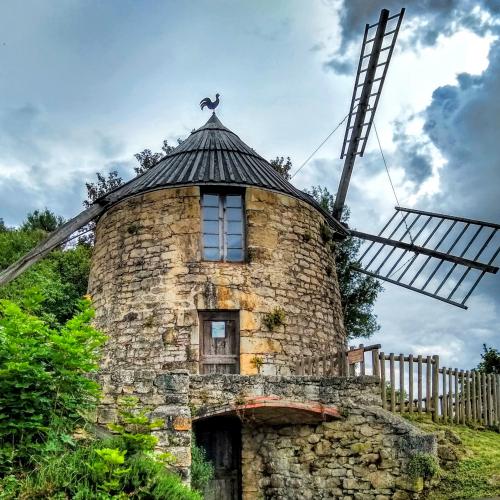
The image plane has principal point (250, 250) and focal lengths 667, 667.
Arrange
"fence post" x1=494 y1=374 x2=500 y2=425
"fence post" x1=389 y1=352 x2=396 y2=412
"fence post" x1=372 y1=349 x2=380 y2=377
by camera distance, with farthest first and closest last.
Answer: "fence post" x1=494 y1=374 x2=500 y2=425
"fence post" x1=389 y1=352 x2=396 y2=412
"fence post" x1=372 y1=349 x2=380 y2=377

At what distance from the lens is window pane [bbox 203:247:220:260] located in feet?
42.9

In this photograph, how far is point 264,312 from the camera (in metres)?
12.7

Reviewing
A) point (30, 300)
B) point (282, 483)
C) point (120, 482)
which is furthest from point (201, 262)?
point (120, 482)

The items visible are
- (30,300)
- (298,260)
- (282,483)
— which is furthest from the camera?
(298,260)

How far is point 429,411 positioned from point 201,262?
4.97m

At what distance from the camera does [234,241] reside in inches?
524

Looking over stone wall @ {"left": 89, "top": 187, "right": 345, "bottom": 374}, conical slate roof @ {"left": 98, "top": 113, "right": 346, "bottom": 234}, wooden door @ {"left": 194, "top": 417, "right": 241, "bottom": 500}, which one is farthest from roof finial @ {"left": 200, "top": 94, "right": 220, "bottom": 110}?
wooden door @ {"left": 194, "top": 417, "right": 241, "bottom": 500}

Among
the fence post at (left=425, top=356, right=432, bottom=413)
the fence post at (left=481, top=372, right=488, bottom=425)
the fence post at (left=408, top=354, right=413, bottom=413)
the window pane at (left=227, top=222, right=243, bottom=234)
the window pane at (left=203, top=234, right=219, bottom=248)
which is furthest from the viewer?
the window pane at (left=227, top=222, right=243, bottom=234)

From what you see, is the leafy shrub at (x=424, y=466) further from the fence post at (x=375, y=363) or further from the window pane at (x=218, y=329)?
the window pane at (x=218, y=329)

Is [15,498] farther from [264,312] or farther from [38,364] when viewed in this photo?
[264,312]

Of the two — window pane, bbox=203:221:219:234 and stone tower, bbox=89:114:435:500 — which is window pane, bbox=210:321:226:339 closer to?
stone tower, bbox=89:114:435:500

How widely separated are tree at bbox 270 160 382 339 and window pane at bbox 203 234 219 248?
291 inches

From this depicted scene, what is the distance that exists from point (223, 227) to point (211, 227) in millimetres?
241

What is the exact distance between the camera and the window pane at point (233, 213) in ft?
44.2
